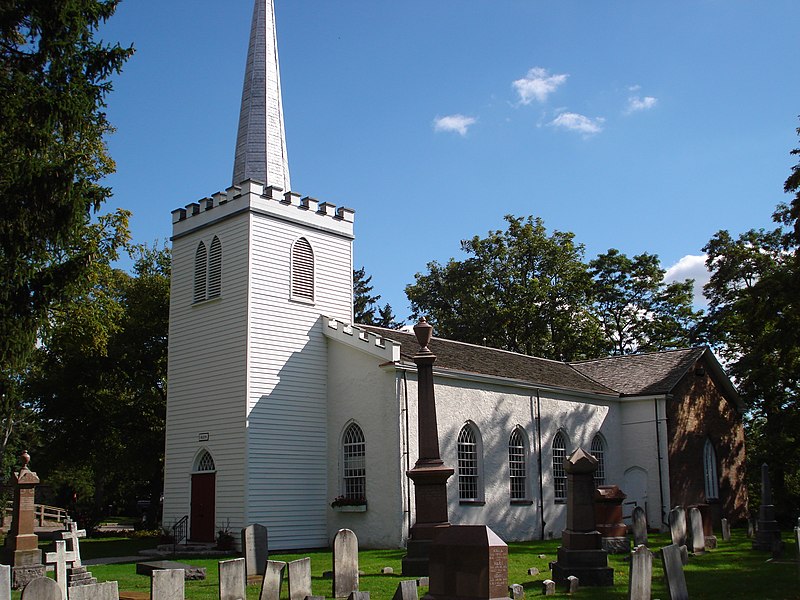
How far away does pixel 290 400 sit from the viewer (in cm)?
2639

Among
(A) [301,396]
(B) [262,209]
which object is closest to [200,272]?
(B) [262,209]

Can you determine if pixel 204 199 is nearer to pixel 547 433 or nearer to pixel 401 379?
pixel 401 379

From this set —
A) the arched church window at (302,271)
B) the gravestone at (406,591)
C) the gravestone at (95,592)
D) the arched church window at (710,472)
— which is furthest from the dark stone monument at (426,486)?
the arched church window at (710,472)

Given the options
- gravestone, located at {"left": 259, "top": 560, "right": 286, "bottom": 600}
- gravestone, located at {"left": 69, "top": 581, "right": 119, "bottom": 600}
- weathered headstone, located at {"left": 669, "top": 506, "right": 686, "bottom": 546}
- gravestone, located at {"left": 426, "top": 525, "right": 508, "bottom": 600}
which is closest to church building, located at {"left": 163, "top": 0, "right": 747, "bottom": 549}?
weathered headstone, located at {"left": 669, "top": 506, "right": 686, "bottom": 546}

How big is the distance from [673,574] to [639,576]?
56 centimetres

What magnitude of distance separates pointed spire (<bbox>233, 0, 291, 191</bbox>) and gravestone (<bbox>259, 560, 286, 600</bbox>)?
1772 centimetres

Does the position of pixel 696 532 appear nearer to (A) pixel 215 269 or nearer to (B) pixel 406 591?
(B) pixel 406 591

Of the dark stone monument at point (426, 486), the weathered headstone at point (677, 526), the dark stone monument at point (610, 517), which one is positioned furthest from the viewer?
the dark stone monument at point (610, 517)

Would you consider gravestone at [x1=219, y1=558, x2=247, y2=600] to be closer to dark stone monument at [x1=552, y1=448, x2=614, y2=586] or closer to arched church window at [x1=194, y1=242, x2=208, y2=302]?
dark stone monument at [x1=552, y1=448, x2=614, y2=586]

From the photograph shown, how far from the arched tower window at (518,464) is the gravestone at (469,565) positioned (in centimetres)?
1894

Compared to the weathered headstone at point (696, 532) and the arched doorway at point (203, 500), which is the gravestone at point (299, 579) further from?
the arched doorway at point (203, 500)

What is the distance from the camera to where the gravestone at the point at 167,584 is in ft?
34.1

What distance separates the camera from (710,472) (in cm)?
3547

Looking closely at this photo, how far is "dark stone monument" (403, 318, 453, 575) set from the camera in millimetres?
16875
